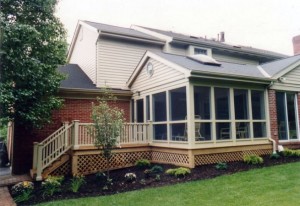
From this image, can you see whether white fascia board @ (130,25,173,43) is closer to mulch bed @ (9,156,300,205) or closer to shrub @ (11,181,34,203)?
mulch bed @ (9,156,300,205)

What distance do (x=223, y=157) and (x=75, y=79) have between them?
8.06 meters

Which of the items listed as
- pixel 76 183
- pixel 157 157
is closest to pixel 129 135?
pixel 157 157

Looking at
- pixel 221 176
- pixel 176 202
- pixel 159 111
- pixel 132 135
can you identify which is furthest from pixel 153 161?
pixel 176 202

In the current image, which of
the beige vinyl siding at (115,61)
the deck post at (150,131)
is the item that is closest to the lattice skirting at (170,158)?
the deck post at (150,131)

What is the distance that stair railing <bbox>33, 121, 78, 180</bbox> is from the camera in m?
9.27

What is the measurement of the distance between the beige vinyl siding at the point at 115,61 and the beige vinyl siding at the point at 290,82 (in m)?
7.10

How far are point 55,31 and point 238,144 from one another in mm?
8326

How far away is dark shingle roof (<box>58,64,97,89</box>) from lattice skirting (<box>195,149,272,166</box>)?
6.30m

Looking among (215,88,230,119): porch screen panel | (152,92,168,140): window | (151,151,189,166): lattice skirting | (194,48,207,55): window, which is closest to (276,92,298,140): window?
(215,88,230,119): porch screen panel

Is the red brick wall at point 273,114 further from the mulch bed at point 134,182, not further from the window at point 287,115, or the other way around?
the mulch bed at point 134,182

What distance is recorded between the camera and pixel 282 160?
392 inches

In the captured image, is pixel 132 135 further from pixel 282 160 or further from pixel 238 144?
pixel 282 160

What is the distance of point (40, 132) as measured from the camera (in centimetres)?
1130

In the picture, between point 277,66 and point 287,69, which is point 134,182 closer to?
point 287,69
